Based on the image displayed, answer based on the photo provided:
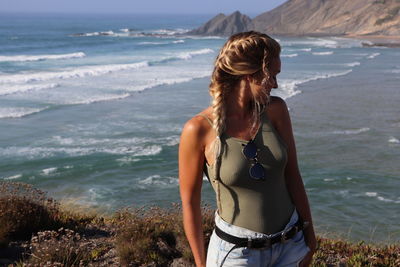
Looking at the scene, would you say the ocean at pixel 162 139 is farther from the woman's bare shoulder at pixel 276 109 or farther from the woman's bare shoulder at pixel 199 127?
the woman's bare shoulder at pixel 199 127

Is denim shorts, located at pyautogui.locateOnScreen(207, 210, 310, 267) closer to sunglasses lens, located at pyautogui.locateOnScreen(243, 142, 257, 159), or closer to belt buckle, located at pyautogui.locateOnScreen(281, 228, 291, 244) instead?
belt buckle, located at pyautogui.locateOnScreen(281, 228, 291, 244)

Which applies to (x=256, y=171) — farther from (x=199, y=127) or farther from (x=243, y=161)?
(x=199, y=127)

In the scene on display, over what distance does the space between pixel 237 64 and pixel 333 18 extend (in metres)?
108

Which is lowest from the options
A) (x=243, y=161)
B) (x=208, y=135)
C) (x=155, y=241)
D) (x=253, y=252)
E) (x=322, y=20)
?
(x=155, y=241)

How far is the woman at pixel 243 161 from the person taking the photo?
244 cm

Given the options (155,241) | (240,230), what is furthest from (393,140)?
(240,230)

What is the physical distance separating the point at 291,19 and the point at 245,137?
115 meters

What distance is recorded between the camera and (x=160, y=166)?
41.0 feet

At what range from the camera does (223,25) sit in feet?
361

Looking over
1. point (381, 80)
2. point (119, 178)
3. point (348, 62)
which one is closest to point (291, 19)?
point (348, 62)

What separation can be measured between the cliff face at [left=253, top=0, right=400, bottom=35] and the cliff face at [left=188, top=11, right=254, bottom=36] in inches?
207

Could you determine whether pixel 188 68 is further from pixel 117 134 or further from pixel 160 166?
pixel 160 166

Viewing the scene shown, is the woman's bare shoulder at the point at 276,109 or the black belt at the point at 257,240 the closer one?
the black belt at the point at 257,240

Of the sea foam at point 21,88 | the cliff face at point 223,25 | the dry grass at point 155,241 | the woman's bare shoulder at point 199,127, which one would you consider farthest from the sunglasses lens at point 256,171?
the cliff face at point 223,25
